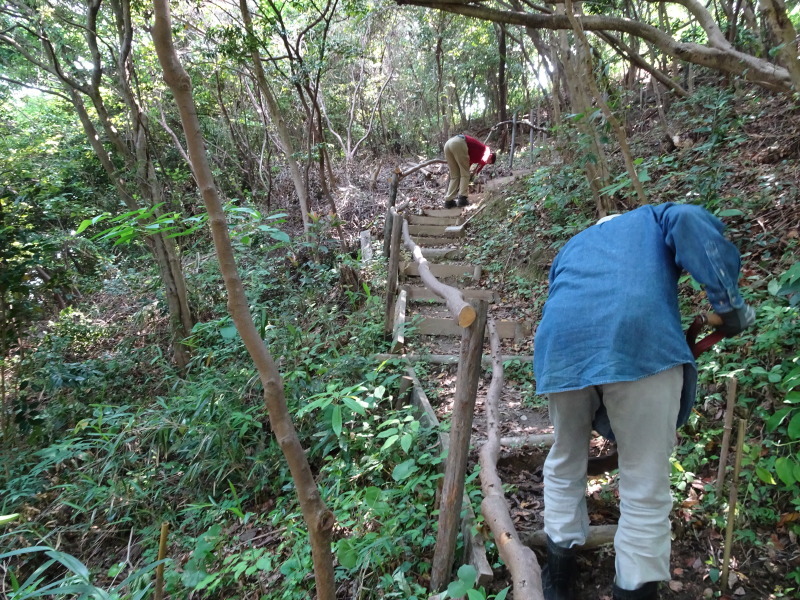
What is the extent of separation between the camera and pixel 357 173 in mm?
12328

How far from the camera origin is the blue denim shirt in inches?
61.4

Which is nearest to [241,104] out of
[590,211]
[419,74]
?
[419,74]

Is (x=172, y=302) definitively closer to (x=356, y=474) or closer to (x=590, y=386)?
(x=356, y=474)

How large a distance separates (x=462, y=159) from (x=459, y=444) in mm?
7088

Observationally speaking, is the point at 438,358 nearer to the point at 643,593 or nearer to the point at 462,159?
the point at 643,593

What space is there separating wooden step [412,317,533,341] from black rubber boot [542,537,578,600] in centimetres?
283

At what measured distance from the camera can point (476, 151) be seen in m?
8.27

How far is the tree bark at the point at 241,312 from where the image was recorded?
115 cm

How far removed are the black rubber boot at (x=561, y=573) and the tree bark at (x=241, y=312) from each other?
0.91 metres

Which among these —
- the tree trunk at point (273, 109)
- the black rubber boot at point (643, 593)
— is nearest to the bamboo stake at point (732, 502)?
the black rubber boot at point (643, 593)

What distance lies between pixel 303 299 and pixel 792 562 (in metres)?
5.21

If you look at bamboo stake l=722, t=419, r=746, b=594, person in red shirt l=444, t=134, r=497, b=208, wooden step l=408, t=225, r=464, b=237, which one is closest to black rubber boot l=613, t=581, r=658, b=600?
bamboo stake l=722, t=419, r=746, b=594

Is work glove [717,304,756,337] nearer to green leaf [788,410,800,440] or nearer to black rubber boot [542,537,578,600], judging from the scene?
green leaf [788,410,800,440]

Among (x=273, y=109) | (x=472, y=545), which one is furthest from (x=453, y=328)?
(x=273, y=109)
